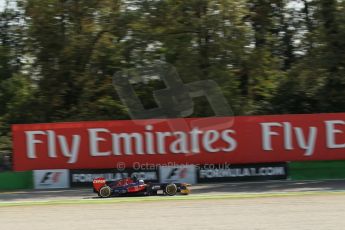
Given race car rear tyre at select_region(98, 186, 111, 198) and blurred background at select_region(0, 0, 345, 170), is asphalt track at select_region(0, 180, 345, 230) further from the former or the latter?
blurred background at select_region(0, 0, 345, 170)

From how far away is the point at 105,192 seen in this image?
1592cm

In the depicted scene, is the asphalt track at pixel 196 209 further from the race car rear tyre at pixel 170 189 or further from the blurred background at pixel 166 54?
the blurred background at pixel 166 54

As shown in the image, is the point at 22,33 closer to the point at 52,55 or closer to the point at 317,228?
the point at 52,55

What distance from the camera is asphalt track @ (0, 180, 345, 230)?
10758 mm

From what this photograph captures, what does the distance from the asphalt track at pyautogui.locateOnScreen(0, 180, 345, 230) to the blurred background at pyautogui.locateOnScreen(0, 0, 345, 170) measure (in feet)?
22.8

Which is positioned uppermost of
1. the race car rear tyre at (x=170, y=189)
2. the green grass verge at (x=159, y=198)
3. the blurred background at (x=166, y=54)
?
the blurred background at (x=166, y=54)

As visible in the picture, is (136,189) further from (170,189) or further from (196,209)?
(196,209)

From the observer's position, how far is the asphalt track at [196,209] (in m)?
10.8

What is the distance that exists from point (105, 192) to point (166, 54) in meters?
10.1

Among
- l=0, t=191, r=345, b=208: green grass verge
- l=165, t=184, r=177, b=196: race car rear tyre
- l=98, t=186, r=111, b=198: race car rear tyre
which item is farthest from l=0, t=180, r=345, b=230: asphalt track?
l=98, t=186, r=111, b=198: race car rear tyre

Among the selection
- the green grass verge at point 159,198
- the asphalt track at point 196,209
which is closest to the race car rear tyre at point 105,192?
the green grass verge at point 159,198

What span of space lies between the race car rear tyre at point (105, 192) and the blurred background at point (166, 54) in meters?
7.73

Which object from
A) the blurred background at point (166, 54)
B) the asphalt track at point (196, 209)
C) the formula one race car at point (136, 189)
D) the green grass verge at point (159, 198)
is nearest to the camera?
the asphalt track at point (196, 209)

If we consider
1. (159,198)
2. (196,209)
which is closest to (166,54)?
(159,198)
